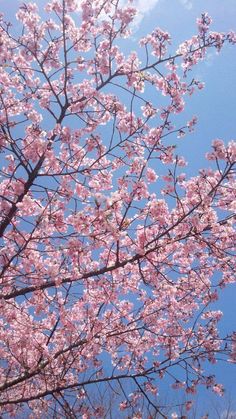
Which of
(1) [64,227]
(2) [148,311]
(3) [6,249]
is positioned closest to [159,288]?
(2) [148,311]

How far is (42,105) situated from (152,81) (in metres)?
1.99

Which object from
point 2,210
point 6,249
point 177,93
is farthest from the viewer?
point 177,93

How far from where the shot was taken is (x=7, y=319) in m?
8.62

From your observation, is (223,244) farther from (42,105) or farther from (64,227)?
(42,105)

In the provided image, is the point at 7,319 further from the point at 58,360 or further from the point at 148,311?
the point at 148,311

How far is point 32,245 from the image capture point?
304 inches

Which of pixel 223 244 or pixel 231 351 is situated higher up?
pixel 223 244

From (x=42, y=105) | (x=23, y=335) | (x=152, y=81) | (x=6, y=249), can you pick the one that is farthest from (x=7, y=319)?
(x=152, y=81)

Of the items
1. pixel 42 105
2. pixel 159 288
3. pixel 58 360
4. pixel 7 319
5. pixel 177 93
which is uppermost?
pixel 177 93

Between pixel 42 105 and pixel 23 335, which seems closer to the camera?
pixel 42 105

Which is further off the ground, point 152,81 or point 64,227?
point 152,81

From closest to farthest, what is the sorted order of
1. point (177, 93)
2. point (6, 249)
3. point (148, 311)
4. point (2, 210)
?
point (2, 210)
point (6, 249)
point (177, 93)
point (148, 311)

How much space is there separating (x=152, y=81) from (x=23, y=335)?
563 centimetres

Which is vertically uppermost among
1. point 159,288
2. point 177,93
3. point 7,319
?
point 177,93
